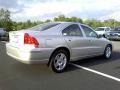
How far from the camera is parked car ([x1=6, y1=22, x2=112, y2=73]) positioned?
22.4ft

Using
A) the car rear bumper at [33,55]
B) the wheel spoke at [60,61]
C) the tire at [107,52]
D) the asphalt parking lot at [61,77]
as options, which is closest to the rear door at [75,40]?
the wheel spoke at [60,61]

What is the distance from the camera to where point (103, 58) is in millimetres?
10305

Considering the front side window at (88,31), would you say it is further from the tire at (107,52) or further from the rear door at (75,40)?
the tire at (107,52)

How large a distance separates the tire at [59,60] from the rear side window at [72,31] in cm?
67

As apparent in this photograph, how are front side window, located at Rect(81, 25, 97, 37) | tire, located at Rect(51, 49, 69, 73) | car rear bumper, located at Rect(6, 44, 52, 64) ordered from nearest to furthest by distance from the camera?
car rear bumper, located at Rect(6, 44, 52, 64)
tire, located at Rect(51, 49, 69, 73)
front side window, located at Rect(81, 25, 97, 37)

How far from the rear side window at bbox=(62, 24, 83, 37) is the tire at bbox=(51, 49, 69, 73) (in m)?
0.67

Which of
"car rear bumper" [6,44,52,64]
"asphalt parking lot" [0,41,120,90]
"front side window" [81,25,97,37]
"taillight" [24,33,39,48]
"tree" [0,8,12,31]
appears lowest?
"asphalt parking lot" [0,41,120,90]

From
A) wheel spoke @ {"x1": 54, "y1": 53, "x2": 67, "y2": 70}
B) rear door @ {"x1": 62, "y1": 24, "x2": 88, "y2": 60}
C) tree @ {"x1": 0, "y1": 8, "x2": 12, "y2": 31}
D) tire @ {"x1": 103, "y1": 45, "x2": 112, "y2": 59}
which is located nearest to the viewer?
wheel spoke @ {"x1": 54, "y1": 53, "x2": 67, "y2": 70}

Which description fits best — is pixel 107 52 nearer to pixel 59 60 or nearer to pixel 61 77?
pixel 59 60

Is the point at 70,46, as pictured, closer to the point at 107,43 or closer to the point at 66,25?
the point at 66,25

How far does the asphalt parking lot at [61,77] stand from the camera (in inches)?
233

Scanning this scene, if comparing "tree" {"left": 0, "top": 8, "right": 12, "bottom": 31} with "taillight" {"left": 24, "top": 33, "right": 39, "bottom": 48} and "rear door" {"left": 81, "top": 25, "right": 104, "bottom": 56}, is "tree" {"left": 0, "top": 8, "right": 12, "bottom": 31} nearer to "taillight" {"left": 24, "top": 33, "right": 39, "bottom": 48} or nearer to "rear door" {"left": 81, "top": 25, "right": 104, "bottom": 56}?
"rear door" {"left": 81, "top": 25, "right": 104, "bottom": 56}

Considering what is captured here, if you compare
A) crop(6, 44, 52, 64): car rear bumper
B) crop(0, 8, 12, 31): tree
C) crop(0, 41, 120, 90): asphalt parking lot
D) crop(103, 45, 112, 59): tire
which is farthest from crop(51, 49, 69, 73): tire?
crop(0, 8, 12, 31): tree

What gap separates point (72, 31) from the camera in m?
8.09
